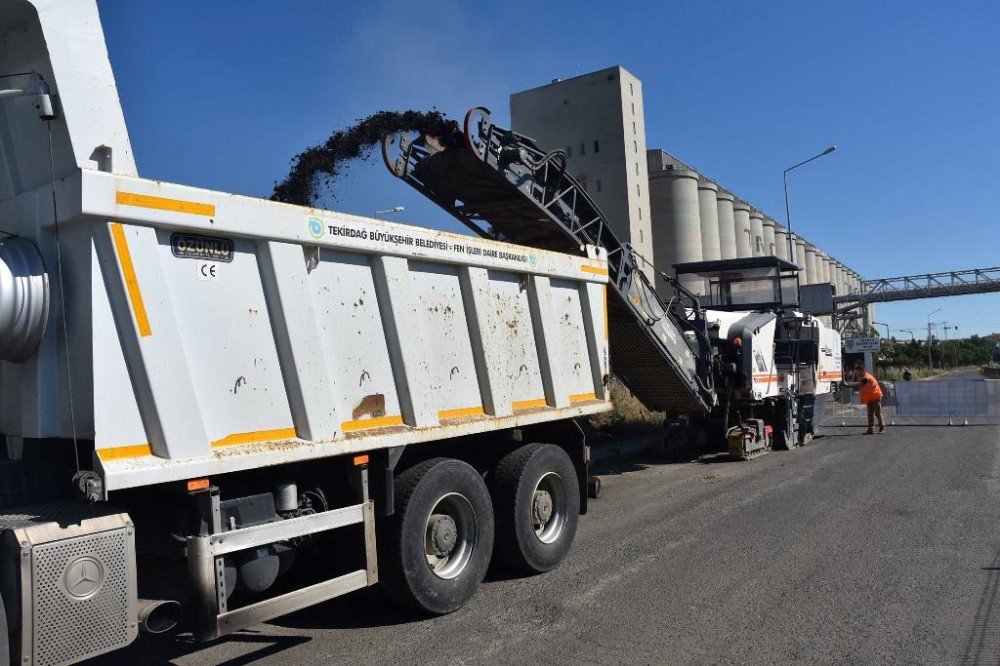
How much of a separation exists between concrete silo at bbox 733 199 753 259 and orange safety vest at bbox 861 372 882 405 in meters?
46.4

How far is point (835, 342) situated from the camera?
56.3 ft

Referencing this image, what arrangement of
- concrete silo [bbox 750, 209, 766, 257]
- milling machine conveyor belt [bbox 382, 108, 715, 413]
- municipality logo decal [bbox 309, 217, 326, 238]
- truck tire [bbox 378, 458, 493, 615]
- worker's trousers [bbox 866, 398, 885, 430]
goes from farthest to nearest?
concrete silo [bbox 750, 209, 766, 257] < worker's trousers [bbox 866, 398, 885, 430] < milling machine conveyor belt [bbox 382, 108, 715, 413] < truck tire [bbox 378, 458, 493, 615] < municipality logo decal [bbox 309, 217, 326, 238]

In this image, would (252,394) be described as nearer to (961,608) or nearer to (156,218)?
(156,218)

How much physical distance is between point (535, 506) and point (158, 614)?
10.9ft

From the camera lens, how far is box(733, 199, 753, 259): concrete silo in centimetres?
6209

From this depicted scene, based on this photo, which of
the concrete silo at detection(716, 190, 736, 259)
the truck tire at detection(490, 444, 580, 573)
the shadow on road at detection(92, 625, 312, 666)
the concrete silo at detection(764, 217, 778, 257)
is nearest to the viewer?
the shadow on road at detection(92, 625, 312, 666)

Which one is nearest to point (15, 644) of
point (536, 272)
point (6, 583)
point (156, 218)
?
point (6, 583)

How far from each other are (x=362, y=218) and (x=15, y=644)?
2952 mm

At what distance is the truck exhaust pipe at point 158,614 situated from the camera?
12.6 ft

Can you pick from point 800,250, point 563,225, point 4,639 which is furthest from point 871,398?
point 800,250

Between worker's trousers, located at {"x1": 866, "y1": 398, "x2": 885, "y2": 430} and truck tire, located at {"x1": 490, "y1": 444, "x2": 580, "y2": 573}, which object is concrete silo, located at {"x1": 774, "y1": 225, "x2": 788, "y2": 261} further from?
truck tire, located at {"x1": 490, "y1": 444, "x2": 580, "y2": 573}

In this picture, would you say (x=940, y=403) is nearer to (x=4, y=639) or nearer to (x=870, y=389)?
(x=870, y=389)

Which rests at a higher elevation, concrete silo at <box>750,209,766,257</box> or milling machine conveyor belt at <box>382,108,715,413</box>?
concrete silo at <box>750,209,766,257</box>

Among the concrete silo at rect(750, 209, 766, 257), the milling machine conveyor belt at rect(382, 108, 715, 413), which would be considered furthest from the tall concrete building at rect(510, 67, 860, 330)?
the milling machine conveyor belt at rect(382, 108, 715, 413)
